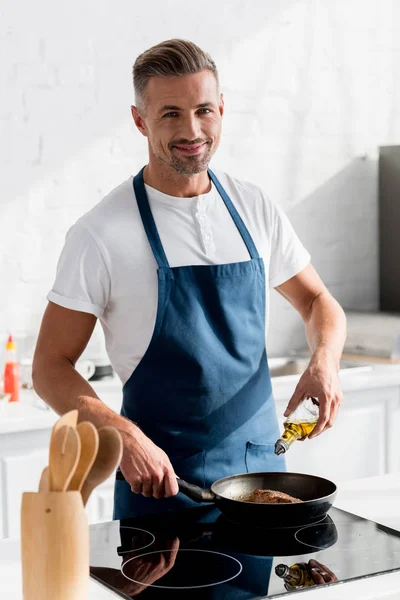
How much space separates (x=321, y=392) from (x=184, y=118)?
69cm

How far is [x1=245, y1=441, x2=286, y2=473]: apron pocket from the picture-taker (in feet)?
7.13

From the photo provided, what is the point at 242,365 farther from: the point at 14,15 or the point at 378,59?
the point at 378,59

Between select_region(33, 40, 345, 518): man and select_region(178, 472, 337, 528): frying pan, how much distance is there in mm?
214

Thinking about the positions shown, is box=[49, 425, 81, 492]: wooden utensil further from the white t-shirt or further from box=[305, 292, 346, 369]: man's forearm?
box=[305, 292, 346, 369]: man's forearm

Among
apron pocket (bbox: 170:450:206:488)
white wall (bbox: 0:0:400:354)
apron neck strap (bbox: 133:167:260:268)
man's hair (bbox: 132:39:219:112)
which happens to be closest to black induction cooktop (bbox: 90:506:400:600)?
apron pocket (bbox: 170:450:206:488)

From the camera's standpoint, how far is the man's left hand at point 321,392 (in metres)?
1.94

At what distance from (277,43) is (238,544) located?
2.82m

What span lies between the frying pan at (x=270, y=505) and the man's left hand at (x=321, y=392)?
0.38ft

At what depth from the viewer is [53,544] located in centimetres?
121

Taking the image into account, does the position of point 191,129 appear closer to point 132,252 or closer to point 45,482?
point 132,252

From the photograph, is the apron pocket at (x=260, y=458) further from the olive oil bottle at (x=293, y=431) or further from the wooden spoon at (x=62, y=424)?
the wooden spoon at (x=62, y=424)

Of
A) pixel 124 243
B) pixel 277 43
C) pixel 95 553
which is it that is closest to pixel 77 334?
pixel 124 243

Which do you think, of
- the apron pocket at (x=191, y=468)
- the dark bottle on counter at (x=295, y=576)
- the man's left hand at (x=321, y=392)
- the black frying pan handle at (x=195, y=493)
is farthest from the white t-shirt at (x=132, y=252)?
the dark bottle on counter at (x=295, y=576)

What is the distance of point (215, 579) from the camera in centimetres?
148
